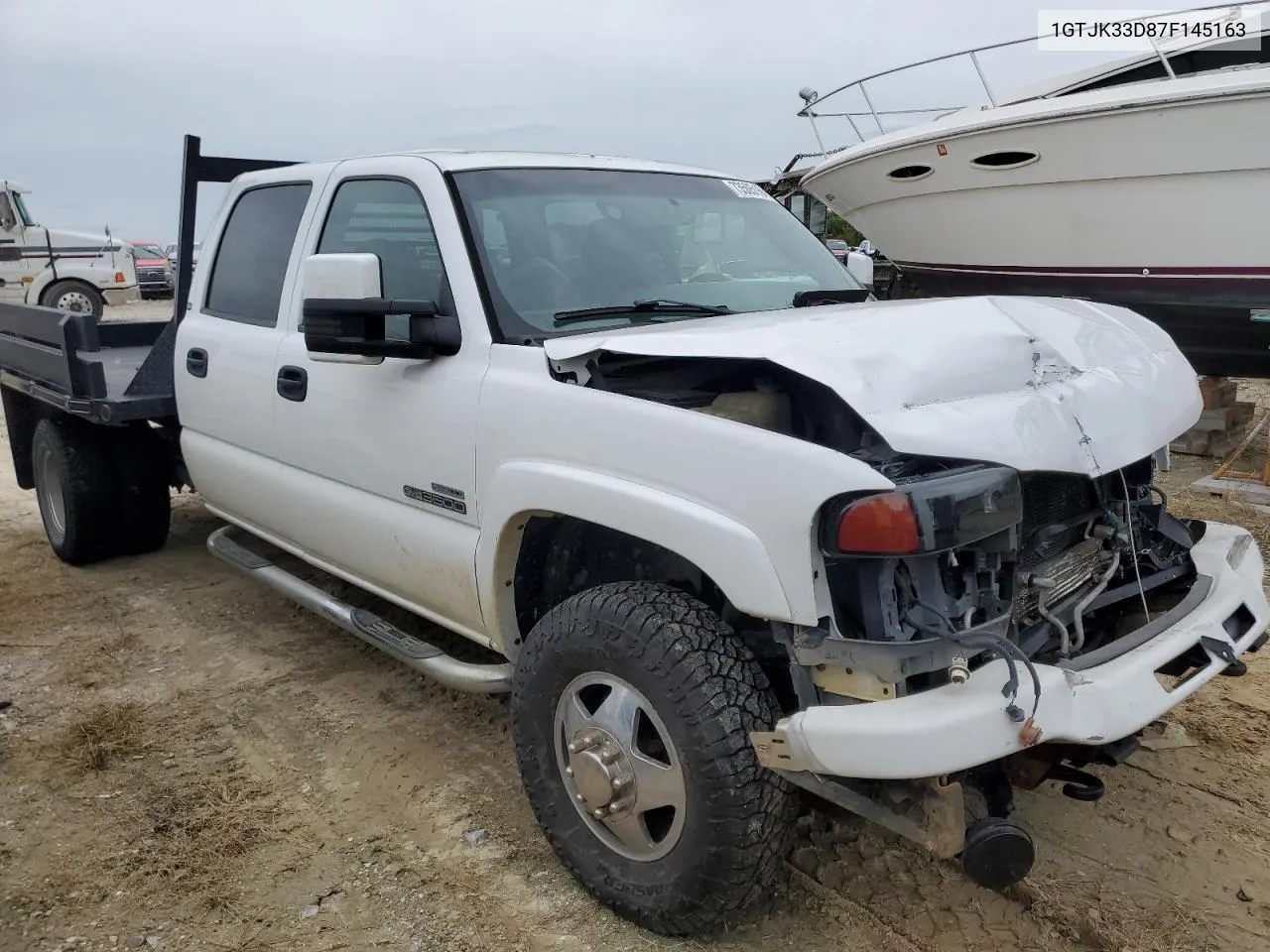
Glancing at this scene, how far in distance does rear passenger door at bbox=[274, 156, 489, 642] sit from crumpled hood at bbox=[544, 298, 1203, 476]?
1.75ft

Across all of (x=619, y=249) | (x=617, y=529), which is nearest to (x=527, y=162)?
(x=619, y=249)

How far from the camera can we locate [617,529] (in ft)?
8.15

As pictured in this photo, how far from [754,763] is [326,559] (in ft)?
7.03

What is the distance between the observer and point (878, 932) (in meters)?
2.58

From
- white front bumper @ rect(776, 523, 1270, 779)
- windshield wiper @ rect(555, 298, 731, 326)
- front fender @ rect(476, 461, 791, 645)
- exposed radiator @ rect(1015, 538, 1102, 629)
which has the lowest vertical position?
white front bumper @ rect(776, 523, 1270, 779)

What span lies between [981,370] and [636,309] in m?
1.09

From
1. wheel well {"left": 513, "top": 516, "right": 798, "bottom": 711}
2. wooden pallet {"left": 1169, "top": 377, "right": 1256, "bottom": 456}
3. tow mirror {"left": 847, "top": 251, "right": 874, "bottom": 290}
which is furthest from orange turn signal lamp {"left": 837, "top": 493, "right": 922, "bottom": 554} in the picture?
wooden pallet {"left": 1169, "top": 377, "right": 1256, "bottom": 456}

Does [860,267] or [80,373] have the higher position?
[860,267]

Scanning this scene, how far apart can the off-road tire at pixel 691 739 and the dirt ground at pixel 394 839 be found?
0.15 metres

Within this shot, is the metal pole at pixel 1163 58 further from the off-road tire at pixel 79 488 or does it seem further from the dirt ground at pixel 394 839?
the off-road tire at pixel 79 488

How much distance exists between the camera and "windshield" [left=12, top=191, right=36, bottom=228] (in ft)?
54.4

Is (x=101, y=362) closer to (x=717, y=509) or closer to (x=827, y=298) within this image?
(x=827, y=298)

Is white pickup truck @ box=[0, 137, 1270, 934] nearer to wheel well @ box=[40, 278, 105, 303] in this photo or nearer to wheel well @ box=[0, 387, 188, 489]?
wheel well @ box=[0, 387, 188, 489]

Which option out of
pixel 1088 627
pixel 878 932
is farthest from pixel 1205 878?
pixel 878 932
